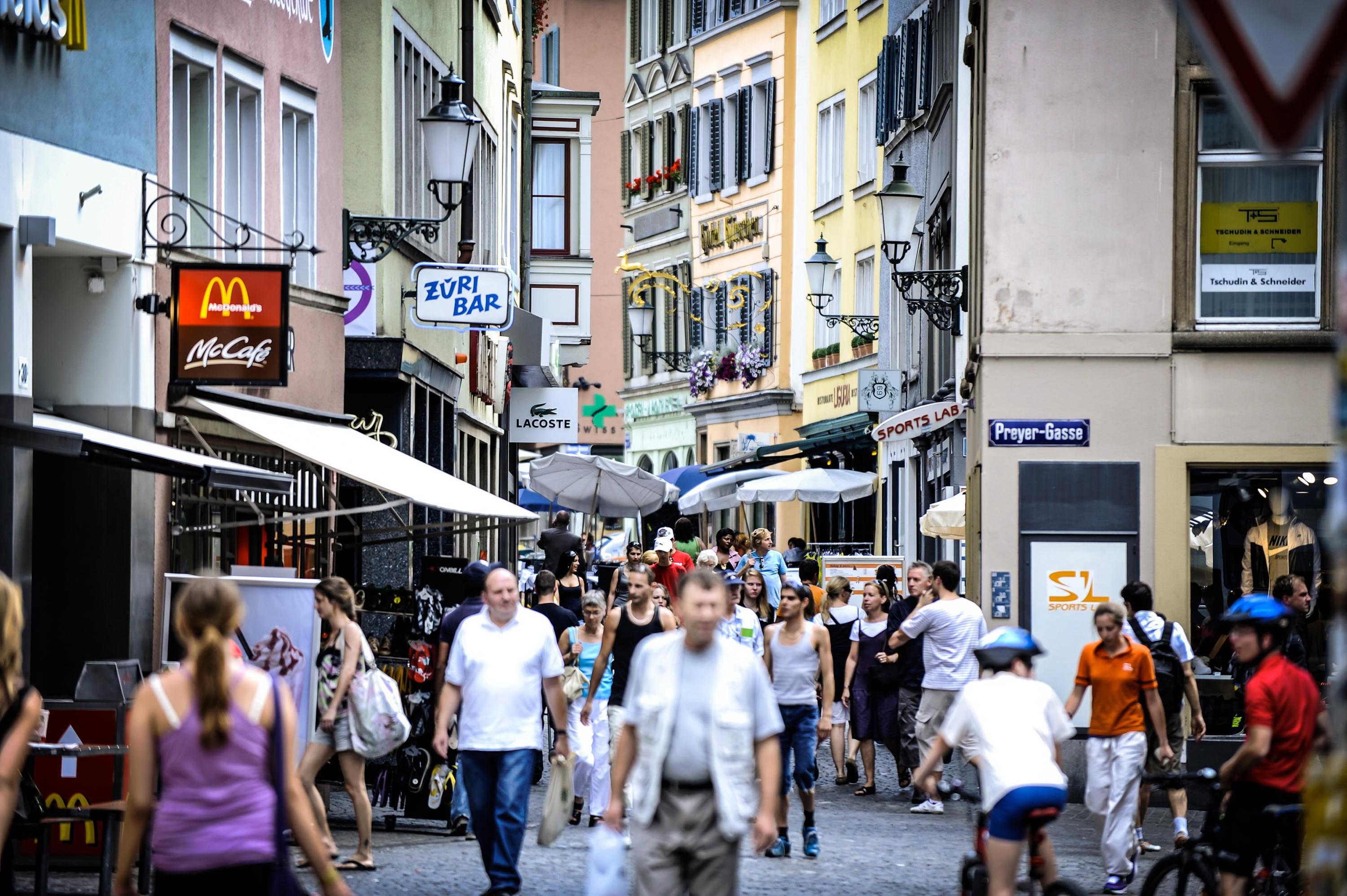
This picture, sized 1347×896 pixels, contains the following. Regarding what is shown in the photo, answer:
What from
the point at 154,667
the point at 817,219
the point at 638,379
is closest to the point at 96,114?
the point at 154,667

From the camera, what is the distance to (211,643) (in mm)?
6414

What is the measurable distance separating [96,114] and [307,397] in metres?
4.72

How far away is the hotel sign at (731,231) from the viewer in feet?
150

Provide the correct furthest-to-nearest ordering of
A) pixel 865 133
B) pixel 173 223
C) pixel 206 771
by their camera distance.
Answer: pixel 865 133, pixel 173 223, pixel 206 771

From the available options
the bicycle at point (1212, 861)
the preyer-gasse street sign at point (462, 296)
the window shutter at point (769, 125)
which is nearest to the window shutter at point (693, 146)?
the window shutter at point (769, 125)

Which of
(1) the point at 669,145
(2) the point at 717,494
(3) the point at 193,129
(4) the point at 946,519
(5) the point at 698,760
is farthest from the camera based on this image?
(1) the point at 669,145

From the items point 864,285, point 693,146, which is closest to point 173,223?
point 864,285

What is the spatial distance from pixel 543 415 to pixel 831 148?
1140 cm

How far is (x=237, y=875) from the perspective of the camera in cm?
636

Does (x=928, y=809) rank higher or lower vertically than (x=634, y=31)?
lower

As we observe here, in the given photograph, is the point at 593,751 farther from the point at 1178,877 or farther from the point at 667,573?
the point at 667,573

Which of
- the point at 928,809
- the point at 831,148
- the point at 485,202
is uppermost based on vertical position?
the point at 831,148

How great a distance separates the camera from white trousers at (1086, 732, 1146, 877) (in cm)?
1211

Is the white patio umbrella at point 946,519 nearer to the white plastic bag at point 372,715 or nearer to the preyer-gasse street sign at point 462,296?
the preyer-gasse street sign at point 462,296
